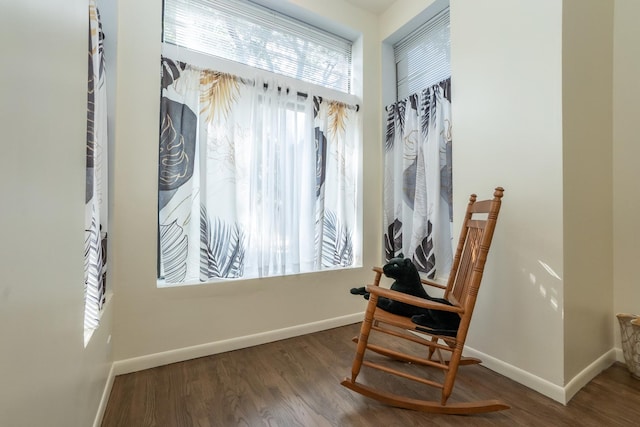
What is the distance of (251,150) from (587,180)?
1973 mm

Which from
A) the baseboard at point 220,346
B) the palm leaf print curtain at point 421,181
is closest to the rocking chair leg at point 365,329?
the baseboard at point 220,346

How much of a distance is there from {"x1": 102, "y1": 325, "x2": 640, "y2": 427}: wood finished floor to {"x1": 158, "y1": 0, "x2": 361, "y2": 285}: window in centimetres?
54

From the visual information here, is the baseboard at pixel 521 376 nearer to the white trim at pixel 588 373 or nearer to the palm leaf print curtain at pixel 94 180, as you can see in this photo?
the white trim at pixel 588 373

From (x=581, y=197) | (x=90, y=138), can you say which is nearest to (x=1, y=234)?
(x=90, y=138)

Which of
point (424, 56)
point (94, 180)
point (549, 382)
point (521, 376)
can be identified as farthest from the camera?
point (424, 56)

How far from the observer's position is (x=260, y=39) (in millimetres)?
2057

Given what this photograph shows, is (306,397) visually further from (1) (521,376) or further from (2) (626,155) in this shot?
(2) (626,155)

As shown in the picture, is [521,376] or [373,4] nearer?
[521,376]

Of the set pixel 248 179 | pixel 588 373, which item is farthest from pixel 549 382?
pixel 248 179

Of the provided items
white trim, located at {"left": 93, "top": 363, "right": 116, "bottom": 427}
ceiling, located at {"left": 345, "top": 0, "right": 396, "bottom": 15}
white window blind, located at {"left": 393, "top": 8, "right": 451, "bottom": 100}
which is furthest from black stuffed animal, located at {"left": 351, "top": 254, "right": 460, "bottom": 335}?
ceiling, located at {"left": 345, "top": 0, "right": 396, "bottom": 15}

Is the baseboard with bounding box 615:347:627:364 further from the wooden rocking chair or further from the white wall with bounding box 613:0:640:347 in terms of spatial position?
the wooden rocking chair

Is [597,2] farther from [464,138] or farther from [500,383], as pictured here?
[500,383]

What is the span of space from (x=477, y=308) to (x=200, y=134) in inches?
80.0

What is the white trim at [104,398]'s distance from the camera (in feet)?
3.69
